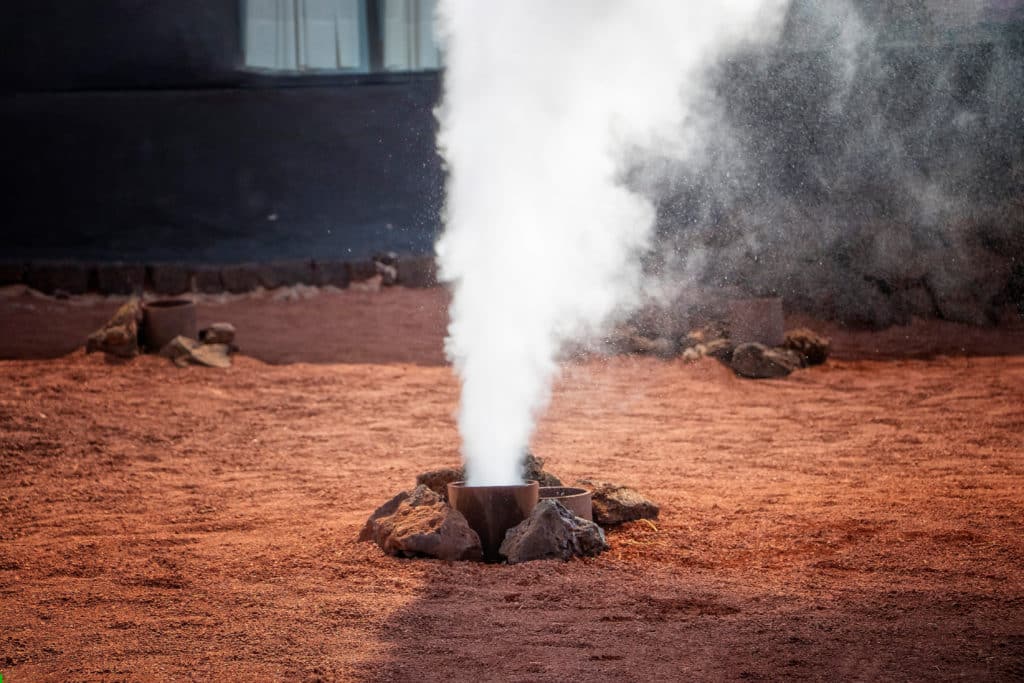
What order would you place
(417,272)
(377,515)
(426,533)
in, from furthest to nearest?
1. (417,272)
2. (377,515)
3. (426,533)

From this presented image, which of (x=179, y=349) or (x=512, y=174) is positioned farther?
(x=179, y=349)

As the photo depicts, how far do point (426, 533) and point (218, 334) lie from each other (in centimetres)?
584

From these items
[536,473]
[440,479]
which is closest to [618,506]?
[536,473]

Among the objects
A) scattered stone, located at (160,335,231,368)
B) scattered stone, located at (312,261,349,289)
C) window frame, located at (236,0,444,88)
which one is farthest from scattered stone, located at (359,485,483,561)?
window frame, located at (236,0,444,88)

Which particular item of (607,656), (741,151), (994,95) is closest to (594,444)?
(607,656)

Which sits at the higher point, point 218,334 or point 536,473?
point 218,334

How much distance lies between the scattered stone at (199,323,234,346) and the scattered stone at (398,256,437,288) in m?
3.35

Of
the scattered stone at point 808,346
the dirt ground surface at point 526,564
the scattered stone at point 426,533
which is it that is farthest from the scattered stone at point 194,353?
the scattered stone at point 808,346

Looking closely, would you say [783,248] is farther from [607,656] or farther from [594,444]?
[607,656]

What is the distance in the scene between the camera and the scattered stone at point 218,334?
396 inches

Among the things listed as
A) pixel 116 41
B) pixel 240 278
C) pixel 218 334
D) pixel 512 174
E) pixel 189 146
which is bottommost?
pixel 218 334

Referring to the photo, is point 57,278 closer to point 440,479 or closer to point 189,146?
point 189,146

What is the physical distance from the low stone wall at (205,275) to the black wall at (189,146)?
29 centimetres

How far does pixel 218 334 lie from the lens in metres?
10.1
